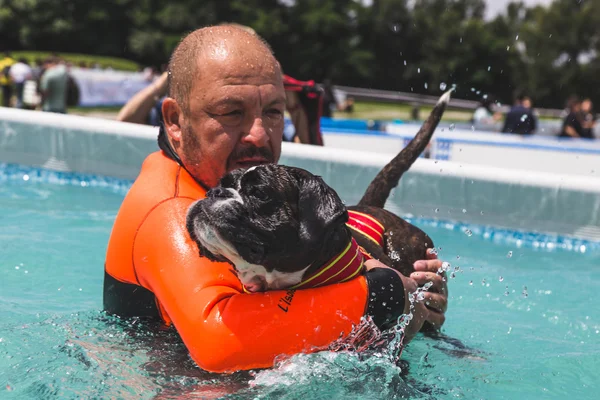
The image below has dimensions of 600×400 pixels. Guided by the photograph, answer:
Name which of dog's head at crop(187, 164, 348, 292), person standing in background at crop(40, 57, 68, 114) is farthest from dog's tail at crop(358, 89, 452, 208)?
person standing in background at crop(40, 57, 68, 114)

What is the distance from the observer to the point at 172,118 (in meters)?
2.96

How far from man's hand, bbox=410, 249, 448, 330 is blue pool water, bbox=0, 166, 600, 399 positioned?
8.7 inches

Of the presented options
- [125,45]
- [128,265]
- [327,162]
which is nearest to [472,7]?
[125,45]

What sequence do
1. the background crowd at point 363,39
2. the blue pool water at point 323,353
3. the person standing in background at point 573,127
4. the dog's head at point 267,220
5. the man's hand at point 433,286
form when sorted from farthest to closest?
the background crowd at point 363,39 → the person standing in background at point 573,127 → the man's hand at point 433,286 → the blue pool water at point 323,353 → the dog's head at point 267,220

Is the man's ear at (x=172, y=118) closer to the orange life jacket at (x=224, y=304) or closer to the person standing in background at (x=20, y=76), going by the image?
the orange life jacket at (x=224, y=304)

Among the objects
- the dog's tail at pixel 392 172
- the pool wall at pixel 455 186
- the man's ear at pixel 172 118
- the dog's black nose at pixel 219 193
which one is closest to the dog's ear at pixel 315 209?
the dog's black nose at pixel 219 193

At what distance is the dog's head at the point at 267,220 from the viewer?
2.21 metres

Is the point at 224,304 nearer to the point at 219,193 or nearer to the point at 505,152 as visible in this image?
the point at 219,193

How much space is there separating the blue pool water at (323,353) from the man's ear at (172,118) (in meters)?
0.78

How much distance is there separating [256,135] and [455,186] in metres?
4.39

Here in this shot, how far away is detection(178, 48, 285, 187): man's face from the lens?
2.69m

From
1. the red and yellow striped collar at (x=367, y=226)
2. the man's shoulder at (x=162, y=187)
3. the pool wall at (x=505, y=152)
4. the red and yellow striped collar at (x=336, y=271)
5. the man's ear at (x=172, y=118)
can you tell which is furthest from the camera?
the pool wall at (x=505, y=152)

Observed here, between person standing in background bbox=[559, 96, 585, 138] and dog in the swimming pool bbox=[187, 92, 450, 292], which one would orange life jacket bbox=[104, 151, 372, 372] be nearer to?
dog in the swimming pool bbox=[187, 92, 450, 292]

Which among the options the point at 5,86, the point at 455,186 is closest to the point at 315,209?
the point at 455,186
